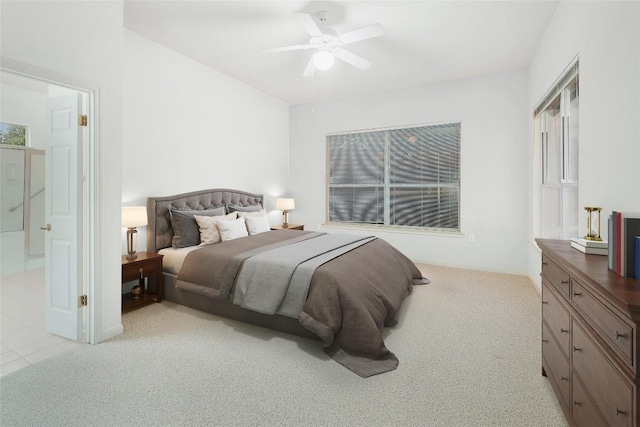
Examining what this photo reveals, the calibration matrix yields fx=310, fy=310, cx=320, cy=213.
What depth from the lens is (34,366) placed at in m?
2.17

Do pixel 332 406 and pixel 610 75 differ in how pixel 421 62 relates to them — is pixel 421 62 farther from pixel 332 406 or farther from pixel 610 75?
pixel 332 406

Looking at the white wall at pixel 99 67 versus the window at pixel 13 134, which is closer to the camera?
the white wall at pixel 99 67

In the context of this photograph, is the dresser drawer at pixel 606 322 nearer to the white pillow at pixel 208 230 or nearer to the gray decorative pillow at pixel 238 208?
the white pillow at pixel 208 230

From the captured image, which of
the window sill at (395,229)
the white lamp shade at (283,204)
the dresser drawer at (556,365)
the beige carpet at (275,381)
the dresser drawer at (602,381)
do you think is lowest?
the beige carpet at (275,381)

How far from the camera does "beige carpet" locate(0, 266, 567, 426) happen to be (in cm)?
169

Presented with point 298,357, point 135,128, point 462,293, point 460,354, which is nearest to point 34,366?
point 298,357

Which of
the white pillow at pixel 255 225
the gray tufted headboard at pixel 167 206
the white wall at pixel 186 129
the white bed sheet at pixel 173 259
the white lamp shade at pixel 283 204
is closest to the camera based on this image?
the white bed sheet at pixel 173 259

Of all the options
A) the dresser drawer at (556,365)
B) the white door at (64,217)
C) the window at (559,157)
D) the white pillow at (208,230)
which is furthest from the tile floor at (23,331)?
the window at (559,157)

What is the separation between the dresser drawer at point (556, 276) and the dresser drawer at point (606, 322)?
0.15 metres

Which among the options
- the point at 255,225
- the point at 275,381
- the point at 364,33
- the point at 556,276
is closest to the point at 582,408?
the point at 556,276

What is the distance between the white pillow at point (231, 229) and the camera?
3.78 m

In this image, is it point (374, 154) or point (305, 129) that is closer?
point (374, 154)

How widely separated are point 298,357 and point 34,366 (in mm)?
1843

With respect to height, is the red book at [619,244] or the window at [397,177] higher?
the window at [397,177]
